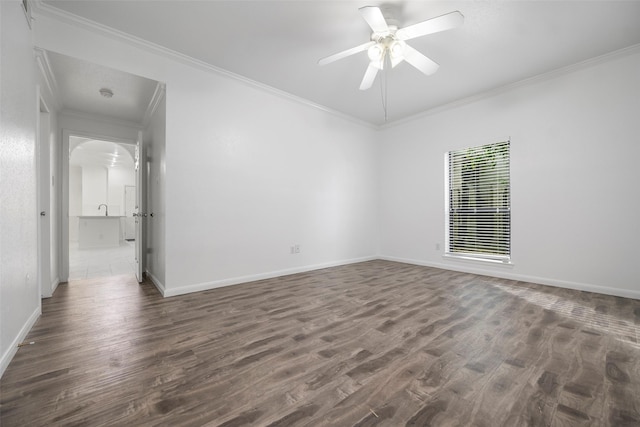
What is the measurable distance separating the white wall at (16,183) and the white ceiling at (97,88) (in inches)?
20.7

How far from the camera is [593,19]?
2674 millimetres

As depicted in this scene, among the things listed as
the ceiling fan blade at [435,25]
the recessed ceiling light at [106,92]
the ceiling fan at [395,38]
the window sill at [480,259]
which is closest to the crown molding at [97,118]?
the recessed ceiling light at [106,92]

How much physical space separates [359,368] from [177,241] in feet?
8.72

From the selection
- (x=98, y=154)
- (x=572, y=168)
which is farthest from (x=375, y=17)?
(x=98, y=154)

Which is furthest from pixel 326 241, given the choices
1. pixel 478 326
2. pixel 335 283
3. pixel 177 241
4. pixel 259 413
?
pixel 259 413

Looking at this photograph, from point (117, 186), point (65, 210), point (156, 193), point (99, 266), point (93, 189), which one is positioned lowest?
point (99, 266)

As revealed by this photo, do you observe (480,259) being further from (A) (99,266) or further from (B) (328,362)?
(A) (99,266)

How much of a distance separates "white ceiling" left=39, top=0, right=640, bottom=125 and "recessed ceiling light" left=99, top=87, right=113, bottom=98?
97cm

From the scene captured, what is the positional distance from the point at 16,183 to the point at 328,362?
2.64 meters

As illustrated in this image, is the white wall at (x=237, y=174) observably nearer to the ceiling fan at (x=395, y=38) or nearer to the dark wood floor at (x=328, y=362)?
the dark wood floor at (x=328, y=362)

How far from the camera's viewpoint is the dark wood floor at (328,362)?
131cm

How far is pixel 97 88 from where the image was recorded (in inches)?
133

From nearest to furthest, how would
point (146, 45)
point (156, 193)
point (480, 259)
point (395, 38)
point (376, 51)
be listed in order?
1. point (395, 38)
2. point (376, 51)
3. point (146, 45)
4. point (156, 193)
5. point (480, 259)

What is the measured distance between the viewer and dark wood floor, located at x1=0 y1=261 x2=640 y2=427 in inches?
51.7
